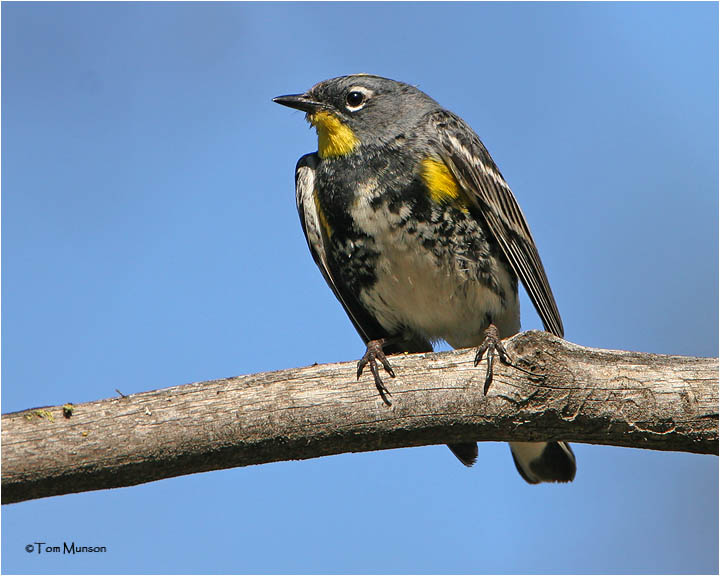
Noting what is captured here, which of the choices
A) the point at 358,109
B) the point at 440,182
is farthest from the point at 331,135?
the point at 440,182

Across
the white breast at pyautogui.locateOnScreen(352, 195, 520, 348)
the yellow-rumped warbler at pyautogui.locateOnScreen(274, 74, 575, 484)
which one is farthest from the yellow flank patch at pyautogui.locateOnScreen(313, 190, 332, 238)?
the white breast at pyautogui.locateOnScreen(352, 195, 520, 348)

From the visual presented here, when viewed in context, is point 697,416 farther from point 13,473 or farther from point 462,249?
point 13,473

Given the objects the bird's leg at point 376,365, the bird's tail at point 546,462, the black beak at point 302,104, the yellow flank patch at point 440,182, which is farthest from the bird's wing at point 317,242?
the bird's tail at point 546,462

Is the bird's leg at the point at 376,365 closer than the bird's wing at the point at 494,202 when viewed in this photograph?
Yes

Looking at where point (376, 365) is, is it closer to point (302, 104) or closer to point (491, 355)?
point (491, 355)

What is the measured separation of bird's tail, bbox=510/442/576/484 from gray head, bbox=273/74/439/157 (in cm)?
246

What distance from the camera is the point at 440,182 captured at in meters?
5.53

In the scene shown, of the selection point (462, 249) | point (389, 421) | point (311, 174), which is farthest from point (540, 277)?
point (389, 421)

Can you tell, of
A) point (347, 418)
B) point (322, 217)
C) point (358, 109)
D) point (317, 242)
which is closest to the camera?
point (347, 418)

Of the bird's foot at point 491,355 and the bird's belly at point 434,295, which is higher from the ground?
the bird's belly at point 434,295

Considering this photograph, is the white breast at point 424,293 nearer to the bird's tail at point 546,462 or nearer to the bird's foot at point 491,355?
the bird's tail at point 546,462

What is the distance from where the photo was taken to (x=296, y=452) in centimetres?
389

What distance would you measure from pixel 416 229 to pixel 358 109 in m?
1.33

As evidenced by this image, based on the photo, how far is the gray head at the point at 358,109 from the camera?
5980 millimetres
